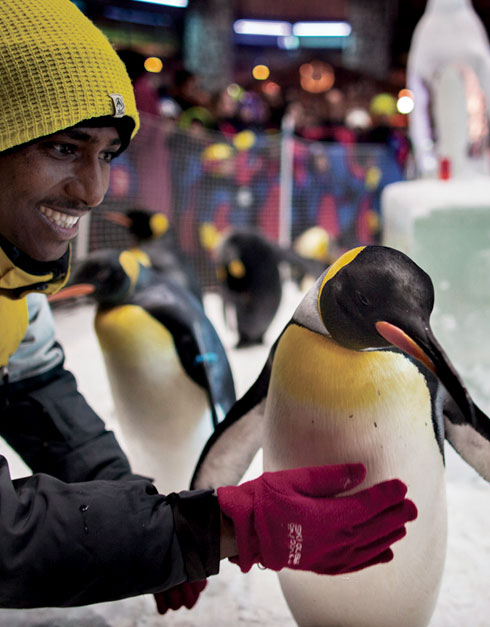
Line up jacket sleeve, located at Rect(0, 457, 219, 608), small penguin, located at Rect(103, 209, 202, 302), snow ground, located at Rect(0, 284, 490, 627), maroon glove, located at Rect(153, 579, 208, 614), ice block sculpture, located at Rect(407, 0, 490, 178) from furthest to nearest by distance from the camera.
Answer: small penguin, located at Rect(103, 209, 202, 302)
ice block sculpture, located at Rect(407, 0, 490, 178)
snow ground, located at Rect(0, 284, 490, 627)
maroon glove, located at Rect(153, 579, 208, 614)
jacket sleeve, located at Rect(0, 457, 219, 608)

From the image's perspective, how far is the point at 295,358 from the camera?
2.54ft

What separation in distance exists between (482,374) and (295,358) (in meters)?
0.73

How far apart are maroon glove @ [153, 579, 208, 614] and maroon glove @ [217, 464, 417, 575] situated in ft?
0.57

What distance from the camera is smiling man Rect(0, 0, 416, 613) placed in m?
0.59

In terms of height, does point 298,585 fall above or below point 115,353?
below

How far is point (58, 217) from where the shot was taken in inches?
28.9

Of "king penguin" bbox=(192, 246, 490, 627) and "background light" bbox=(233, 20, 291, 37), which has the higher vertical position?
"background light" bbox=(233, 20, 291, 37)

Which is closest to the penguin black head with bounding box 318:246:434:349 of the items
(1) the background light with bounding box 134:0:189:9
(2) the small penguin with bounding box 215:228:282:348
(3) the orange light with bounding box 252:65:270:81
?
(2) the small penguin with bounding box 215:228:282:348

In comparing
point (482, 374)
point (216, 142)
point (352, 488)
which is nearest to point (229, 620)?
point (352, 488)

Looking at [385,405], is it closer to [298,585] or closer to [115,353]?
[298,585]

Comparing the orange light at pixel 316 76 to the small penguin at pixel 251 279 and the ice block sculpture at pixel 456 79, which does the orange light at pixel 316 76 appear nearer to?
the small penguin at pixel 251 279

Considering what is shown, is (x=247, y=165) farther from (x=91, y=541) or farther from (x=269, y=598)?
(x=91, y=541)

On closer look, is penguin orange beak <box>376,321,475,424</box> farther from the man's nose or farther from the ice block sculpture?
the ice block sculpture

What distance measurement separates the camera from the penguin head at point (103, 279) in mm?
1265
